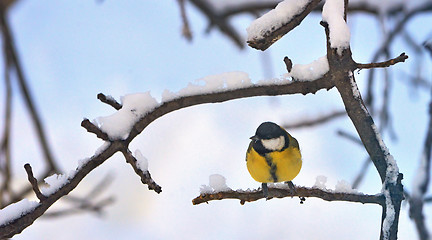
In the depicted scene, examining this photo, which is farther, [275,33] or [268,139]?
[268,139]

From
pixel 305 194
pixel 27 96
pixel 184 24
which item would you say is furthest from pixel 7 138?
pixel 305 194

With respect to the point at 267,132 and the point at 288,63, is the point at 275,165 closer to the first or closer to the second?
the point at 267,132

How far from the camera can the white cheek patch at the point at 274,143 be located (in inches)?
70.4

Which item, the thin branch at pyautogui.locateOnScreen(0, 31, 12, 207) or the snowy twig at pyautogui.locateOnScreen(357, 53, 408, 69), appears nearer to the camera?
the snowy twig at pyautogui.locateOnScreen(357, 53, 408, 69)

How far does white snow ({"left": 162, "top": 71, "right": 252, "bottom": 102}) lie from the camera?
1351mm

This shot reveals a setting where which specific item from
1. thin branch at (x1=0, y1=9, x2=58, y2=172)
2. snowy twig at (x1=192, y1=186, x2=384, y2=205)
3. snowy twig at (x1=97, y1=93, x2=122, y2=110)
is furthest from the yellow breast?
thin branch at (x1=0, y1=9, x2=58, y2=172)

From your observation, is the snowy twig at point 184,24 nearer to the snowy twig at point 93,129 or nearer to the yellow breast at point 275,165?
the yellow breast at point 275,165

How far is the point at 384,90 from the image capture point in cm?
248

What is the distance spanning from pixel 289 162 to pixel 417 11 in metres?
1.57

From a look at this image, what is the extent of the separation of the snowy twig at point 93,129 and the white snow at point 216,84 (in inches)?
7.3

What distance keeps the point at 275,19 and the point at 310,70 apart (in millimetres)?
204

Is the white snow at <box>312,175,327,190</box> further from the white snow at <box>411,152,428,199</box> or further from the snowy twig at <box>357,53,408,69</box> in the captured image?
the white snow at <box>411,152,428,199</box>

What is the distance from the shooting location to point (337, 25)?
3.96 feet

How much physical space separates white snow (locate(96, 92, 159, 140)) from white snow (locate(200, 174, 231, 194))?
0.82 feet
